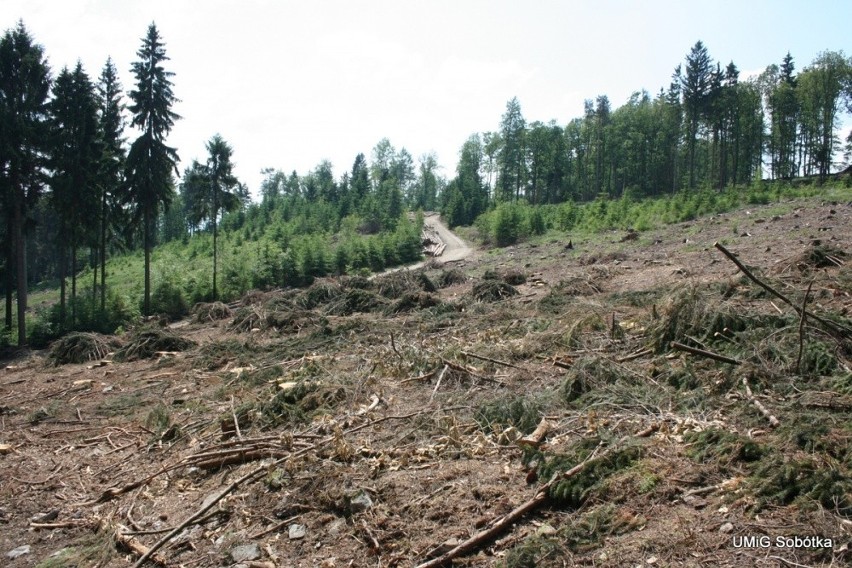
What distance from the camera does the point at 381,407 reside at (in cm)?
728

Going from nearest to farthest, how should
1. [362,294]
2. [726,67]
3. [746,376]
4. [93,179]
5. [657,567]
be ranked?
1. [657,567]
2. [746,376]
3. [362,294]
4. [93,179]
5. [726,67]

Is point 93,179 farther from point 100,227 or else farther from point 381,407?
point 381,407

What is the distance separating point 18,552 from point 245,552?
252 centimetres

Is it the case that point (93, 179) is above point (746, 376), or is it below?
above

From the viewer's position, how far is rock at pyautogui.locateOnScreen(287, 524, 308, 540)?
15.7 feet

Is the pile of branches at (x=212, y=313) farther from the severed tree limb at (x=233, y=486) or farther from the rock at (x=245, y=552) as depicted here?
the rock at (x=245, y=552)

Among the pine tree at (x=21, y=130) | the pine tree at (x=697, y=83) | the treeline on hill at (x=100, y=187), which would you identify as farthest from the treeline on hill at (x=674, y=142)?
the pine tree at (x=21, y=130)

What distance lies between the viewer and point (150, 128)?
83.2 feet

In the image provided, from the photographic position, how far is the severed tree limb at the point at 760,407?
4.99 meters

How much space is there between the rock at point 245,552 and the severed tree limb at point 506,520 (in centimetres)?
145

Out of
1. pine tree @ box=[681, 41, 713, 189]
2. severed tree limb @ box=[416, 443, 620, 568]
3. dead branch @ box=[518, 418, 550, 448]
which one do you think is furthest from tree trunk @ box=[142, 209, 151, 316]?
pine tree @ box=[681, 41, 713, 189]

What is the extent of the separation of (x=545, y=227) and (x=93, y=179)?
28431 mm

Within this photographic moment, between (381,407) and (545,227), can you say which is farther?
(545,227)

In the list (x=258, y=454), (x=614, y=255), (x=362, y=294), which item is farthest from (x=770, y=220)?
(x=258, y=454)
